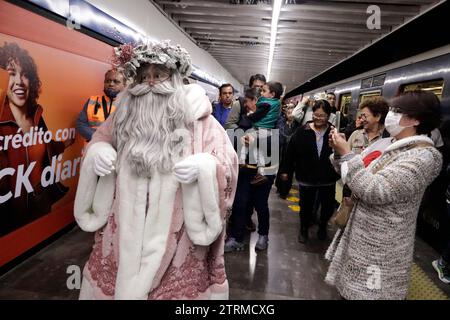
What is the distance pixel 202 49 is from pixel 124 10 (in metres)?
4.47

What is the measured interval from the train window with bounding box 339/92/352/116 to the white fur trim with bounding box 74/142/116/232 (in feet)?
21.9

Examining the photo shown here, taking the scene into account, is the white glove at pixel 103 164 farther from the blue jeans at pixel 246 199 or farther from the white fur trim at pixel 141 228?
the blue jeans at pixel 246 199

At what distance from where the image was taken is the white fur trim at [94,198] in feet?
3.96

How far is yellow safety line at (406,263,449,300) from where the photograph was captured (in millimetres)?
2188

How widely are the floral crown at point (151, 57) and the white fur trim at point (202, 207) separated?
17.7 inches

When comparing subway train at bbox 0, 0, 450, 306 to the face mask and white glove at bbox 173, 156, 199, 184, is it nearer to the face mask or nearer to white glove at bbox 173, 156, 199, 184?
the face mask

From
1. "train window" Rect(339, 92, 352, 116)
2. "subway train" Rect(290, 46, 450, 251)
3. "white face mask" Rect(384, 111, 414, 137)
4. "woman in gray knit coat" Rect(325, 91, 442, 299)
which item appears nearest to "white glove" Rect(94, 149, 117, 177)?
"woman in gray knit coat" Rect(325, 91, 442, 299)

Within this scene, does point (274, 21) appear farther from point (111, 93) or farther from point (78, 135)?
point (78, 135)

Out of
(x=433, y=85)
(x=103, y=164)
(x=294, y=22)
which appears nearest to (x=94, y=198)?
(x=103, y=164)

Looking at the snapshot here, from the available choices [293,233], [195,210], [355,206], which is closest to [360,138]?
[293,233]

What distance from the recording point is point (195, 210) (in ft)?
3.74

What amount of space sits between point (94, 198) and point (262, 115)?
66.5 inches

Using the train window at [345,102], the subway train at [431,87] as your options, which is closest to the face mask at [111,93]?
the subway train at [431,87]

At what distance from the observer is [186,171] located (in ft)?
3.52
